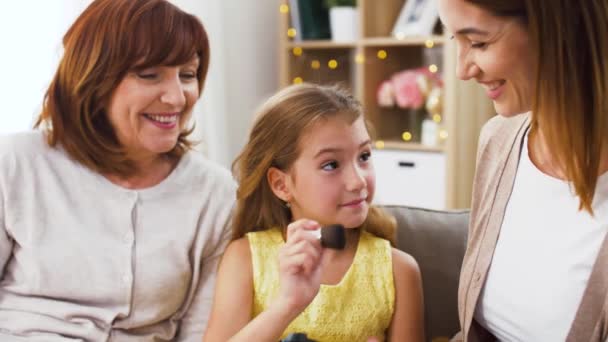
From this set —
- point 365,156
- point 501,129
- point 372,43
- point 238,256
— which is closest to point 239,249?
point 238,256

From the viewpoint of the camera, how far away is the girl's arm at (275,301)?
123 cm

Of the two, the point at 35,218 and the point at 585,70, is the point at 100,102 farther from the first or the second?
the point at 585,70

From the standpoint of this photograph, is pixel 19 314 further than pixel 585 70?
Yes

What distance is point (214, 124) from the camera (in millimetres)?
3602

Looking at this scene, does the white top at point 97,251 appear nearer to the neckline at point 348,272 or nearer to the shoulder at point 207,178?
the shoulder at point 207,178

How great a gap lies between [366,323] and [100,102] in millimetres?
708

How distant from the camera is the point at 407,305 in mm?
1463

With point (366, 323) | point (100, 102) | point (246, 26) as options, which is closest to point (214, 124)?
point (246, 26)

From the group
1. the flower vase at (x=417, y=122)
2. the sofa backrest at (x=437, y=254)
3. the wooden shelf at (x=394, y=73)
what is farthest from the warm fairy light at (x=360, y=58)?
the sofa backrest at (x=437, y=254)

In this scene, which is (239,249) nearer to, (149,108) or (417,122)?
(149,108)

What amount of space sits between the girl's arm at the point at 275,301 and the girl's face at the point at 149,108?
0.31 meters

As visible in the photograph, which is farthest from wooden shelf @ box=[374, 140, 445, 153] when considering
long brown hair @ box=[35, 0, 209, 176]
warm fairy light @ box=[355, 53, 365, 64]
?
long brown hair @ box=[35, 0, 209, 176]

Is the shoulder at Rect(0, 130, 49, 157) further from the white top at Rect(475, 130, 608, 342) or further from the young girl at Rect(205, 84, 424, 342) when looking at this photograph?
the white top at Rect(475, 130, 608, 342)

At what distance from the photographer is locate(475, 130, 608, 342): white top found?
1.25 m
